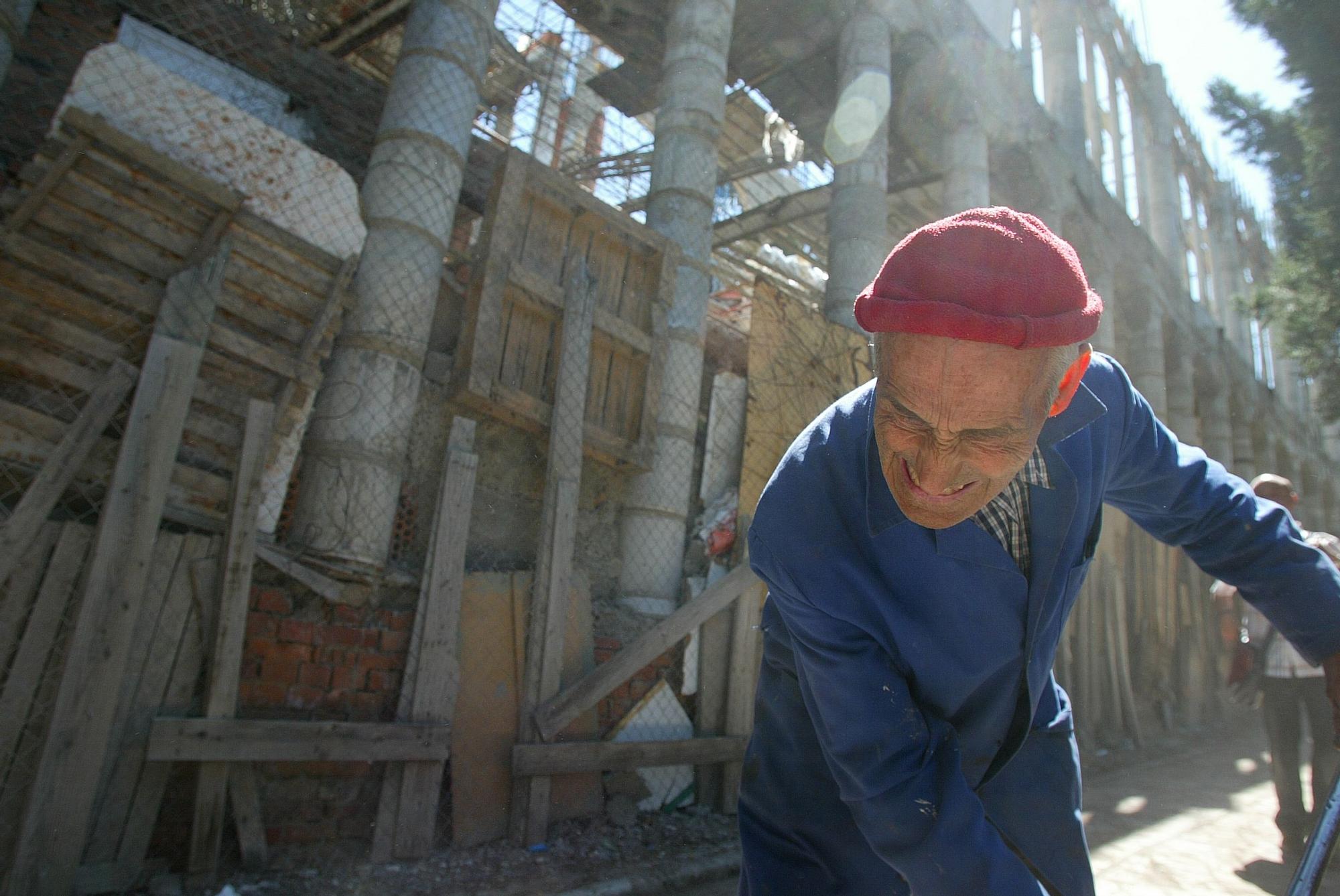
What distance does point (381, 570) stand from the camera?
3.93 m

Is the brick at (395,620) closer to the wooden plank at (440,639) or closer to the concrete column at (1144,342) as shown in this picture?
the wooden plank at (440,639)

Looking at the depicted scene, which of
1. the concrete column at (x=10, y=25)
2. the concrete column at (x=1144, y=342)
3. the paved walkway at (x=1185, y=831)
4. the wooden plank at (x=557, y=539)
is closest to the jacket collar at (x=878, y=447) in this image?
the paved walkway at (x=1185, y=831)

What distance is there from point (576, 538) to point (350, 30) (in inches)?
176

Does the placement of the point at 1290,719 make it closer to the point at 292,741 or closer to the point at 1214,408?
the point at 292,741

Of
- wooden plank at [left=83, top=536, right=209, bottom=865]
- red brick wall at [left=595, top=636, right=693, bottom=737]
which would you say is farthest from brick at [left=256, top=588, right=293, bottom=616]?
red brick wall at [left=595, top=636, right=693, bottom=737]

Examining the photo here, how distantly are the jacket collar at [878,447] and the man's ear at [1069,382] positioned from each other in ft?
0.19

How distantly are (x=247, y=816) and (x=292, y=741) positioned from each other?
1.08 feet

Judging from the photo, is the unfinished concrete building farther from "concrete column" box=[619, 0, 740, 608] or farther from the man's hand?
the man's hand

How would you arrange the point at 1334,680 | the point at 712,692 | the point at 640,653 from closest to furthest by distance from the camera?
the point at 1334,680, the point at 640,653, the point at 712,692

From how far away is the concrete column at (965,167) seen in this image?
324 inches

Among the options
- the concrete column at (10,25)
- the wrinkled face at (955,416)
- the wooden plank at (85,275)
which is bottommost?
the wrinkled face at (955,416)

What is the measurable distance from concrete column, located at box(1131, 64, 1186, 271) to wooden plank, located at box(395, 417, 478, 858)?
16250mm

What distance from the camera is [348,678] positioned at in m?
3.73

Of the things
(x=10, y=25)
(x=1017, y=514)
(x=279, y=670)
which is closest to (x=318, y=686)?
(x=279, y=670)
